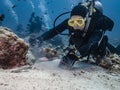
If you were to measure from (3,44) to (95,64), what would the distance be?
2979mm

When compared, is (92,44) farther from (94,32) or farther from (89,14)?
(89,14)

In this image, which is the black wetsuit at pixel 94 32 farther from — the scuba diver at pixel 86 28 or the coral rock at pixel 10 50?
the coral rock at pixel 10 50

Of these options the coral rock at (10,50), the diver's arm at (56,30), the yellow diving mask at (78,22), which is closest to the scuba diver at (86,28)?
the yellow diving mask at (78,22)

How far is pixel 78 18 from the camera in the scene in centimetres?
605

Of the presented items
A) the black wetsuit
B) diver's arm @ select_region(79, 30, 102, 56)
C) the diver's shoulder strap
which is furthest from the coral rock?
the diver's shoulder strap

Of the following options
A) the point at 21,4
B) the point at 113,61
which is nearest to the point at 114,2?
the point at 21,4

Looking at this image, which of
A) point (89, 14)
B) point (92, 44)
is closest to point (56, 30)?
point (89, 14)

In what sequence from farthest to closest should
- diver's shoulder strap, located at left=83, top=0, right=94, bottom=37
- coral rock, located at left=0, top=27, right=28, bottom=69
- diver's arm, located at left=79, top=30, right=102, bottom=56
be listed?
diver's shoulder strap, located at left=83, top=0, right=94, bottom=37 → diver's arm, located at left=79, top=30, right=102, bottom=56 → coral rock, located at left=0, top=27, right=28, bottom=69

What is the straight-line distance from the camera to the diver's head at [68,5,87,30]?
19.9ft

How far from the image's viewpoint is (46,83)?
12.6 feet

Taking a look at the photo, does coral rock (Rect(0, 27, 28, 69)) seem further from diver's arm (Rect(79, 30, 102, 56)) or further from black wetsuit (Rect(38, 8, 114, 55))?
black wetsuit (Rect(38, 8, 114, 55))

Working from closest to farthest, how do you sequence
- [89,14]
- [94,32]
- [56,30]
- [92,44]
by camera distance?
1. [92,44]
2. [89,14]
3. [94,32]
4. [56,30]

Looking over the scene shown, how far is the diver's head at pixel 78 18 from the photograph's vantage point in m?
6.05

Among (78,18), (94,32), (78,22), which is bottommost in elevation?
(94,32)
